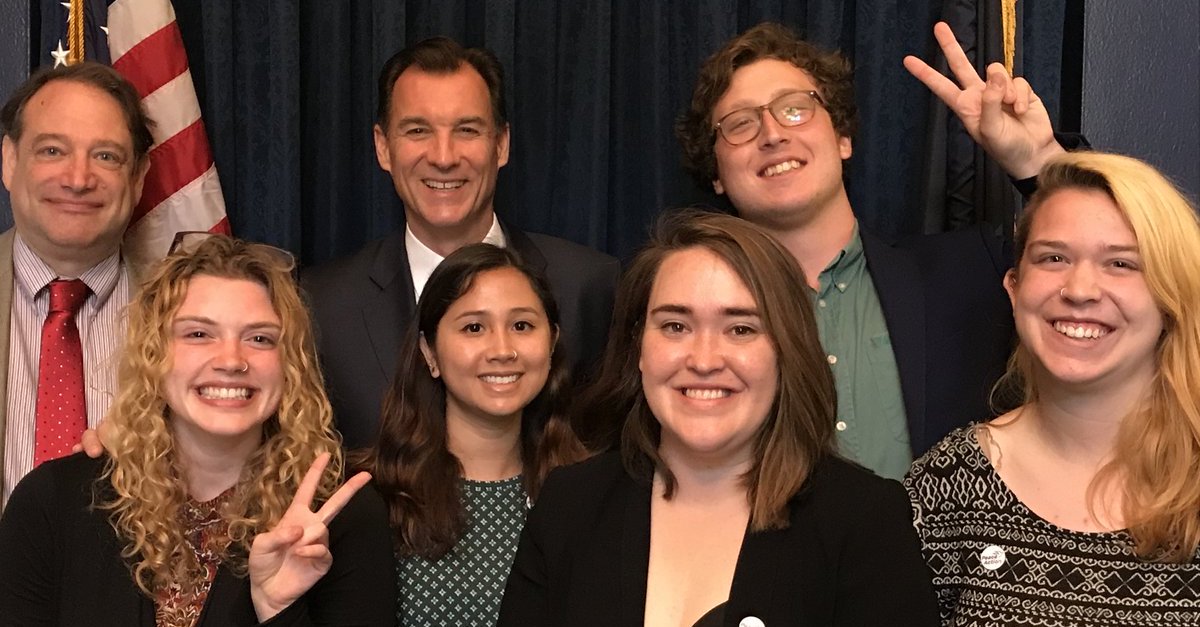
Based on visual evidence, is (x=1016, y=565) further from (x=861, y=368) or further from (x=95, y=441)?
(x=95, y=441)

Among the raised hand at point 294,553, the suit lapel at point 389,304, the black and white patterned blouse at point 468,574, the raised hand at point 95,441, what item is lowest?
the black and white patterned blouse at point 468,574

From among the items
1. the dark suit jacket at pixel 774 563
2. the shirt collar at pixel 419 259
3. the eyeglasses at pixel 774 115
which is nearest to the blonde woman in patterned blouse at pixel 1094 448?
the dark suit jacket at pixel 774 563

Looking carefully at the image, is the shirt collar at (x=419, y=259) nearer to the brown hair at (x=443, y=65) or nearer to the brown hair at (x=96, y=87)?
the brown hair at (x=443, y=65)

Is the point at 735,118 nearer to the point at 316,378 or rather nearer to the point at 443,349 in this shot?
the point at 443,349

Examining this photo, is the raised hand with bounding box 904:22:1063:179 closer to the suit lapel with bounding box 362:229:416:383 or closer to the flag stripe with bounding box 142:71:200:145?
the suit lapel with bounding box 362:229:416:383

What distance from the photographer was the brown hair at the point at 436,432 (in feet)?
9.54

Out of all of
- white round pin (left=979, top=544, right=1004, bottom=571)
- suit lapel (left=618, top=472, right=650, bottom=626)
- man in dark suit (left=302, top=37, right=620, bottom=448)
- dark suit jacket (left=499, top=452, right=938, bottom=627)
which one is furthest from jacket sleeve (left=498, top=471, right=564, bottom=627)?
man in dark suit (left=302, top=37, right=620, bottom=448)

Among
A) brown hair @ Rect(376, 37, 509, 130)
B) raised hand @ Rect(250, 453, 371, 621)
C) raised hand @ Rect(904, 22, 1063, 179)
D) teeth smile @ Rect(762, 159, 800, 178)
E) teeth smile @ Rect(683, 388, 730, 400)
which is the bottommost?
raised hand @ Rect(250, 453, 371, 621)

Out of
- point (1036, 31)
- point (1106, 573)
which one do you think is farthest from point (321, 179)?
point (1106, 573)

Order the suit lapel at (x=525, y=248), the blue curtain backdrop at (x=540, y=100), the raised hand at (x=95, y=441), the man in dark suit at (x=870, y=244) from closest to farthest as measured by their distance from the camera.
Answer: the raised hand at (x=95, y=441)
the man in dark suit at (x=870, y=244)
the suit lapel at (x=525, y=248)
the blue curtain backdrop at (x=540, y=100)

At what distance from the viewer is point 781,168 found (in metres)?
3.18

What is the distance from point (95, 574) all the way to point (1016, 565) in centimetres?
166

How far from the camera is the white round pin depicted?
2415 mm

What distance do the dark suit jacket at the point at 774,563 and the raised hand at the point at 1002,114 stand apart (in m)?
0.91
